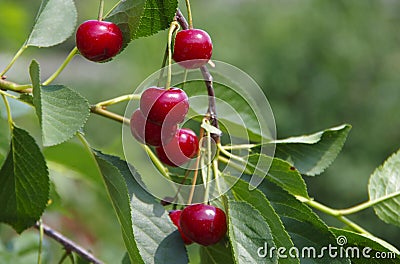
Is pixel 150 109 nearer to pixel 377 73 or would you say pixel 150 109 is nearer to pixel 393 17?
pixel 377 73

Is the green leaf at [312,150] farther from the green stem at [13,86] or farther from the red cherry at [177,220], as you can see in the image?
the green stem at [13,86]

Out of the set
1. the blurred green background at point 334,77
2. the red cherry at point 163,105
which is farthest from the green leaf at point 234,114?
the blurred green background at point 334,77

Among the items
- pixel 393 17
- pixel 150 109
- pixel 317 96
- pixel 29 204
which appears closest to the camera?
pixel 150 109

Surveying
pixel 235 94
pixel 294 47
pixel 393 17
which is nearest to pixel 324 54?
pixel 294 47

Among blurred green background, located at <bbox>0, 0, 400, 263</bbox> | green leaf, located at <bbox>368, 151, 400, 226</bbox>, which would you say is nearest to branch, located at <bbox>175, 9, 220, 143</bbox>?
green leaf, located at <bbox>368, 151, 400, 226</bbox>

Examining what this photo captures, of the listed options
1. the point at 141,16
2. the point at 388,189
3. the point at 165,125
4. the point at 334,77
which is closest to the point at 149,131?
the point at 165,125
